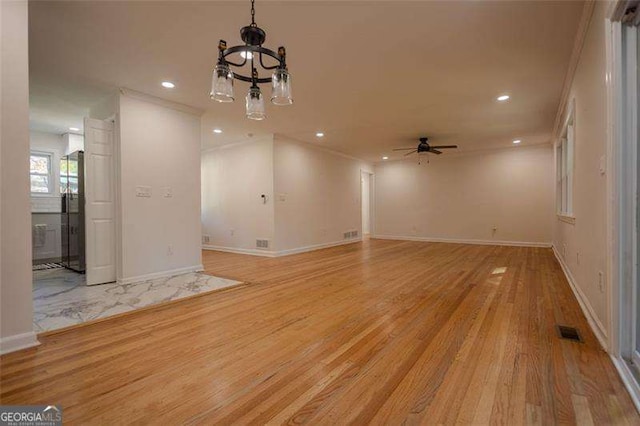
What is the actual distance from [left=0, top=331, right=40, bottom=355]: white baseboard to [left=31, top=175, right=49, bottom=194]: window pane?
515 cm

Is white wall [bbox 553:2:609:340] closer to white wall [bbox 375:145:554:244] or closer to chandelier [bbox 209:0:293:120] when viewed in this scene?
chandelier [bbox 209:0:293:120]

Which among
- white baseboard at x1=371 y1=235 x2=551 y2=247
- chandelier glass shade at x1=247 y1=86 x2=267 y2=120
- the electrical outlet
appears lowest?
white baseboard at x1=371 y1=235 x2=551 y2=247

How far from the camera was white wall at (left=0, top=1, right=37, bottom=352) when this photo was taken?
2.03m

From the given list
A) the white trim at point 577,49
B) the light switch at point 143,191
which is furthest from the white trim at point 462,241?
the light switch at point 143,191

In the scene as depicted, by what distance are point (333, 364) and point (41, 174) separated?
278 inches

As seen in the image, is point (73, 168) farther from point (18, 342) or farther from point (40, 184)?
point (18, 342)

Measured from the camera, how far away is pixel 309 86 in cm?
372

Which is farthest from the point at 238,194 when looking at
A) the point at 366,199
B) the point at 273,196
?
the point at 366,199

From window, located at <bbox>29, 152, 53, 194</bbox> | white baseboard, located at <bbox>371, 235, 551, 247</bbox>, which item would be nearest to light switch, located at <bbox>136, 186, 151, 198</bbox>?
window, located at <bbox>29, 152, 53, 194</bbox>

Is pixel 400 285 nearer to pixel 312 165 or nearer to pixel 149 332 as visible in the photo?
pixel 149 332

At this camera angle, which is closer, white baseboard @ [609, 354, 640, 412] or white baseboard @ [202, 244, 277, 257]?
white baseboard @ [609, 354, 640, 412]

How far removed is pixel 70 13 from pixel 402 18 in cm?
268

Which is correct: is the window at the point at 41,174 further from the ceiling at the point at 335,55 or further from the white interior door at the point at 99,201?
the white interior door at the point at 99,201

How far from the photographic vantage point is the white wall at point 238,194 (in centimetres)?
618
